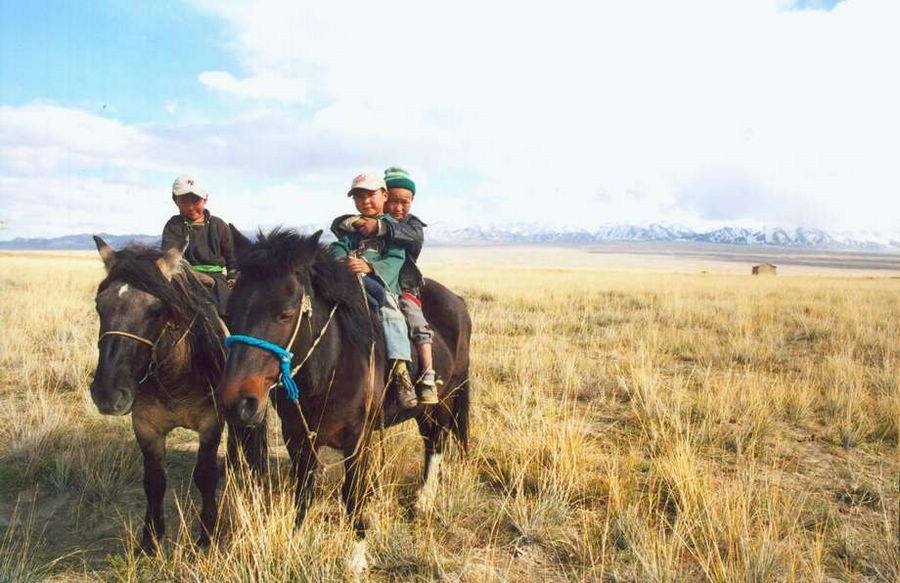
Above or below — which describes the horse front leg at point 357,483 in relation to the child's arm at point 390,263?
→ below

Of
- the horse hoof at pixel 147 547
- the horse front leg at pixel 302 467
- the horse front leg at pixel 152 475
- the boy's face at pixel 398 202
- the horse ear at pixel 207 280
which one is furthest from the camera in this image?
the horse ear at pixel 207 280

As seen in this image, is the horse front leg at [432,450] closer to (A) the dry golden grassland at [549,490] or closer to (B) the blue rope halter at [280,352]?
(A) the dry golden grassland at [549,490]

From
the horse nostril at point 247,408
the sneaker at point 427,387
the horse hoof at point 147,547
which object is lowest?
the horse hoof at point 147,547

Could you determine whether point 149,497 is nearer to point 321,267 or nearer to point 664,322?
point 321,267

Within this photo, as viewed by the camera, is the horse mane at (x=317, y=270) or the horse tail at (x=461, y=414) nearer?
the horse mane at (x=317, y=270)

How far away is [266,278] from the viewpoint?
2.80 m

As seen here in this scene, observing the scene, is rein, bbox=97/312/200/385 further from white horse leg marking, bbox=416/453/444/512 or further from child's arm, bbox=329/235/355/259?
white horse leg marking, bbox=416/453/444/512

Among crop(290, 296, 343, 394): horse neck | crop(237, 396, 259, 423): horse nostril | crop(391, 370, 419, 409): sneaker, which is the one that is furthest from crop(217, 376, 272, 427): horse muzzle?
crop(391, 370, 419, 409): sneaker

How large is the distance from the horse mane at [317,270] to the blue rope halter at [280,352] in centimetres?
38

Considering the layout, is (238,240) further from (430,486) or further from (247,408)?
(430,486)

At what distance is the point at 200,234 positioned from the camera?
17.2 ft

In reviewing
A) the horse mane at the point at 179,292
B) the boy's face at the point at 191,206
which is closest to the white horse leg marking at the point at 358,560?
the horse mane at the point at 179,292

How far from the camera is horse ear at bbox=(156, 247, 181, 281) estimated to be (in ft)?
11.8

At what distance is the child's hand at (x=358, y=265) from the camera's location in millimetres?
3582
